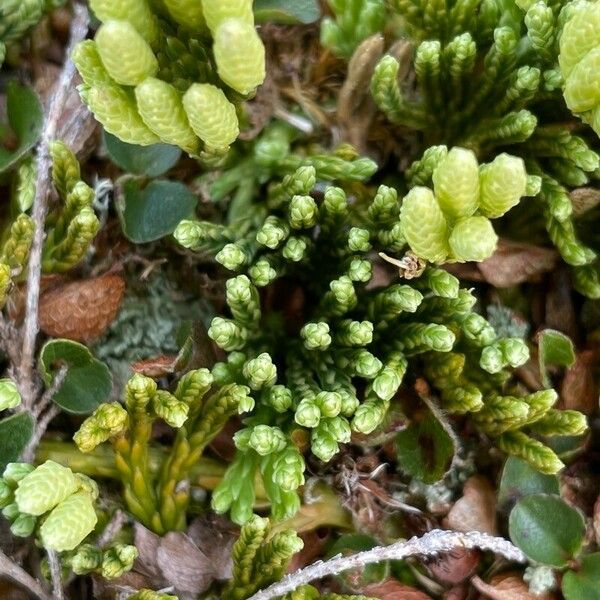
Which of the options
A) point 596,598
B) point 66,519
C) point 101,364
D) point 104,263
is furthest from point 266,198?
point 596,598

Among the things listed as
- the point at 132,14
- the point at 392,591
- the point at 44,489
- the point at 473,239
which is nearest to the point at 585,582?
the point at 392,591

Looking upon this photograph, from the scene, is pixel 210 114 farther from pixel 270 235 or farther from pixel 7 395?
pixel 7 395

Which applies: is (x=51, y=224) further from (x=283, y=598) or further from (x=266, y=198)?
(x=283, y=598)

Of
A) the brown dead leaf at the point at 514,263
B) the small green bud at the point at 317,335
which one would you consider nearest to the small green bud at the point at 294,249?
the small green bud at the point at 317,335

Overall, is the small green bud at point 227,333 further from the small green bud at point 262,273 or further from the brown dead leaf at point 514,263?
the brown dead leaf at point 514,263

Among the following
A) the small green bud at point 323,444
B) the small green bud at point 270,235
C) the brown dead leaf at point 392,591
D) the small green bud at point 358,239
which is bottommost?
the brown dead leaf at point 392,591

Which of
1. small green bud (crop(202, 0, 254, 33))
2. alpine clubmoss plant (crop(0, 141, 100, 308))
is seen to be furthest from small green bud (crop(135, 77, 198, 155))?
alpine clubmoss plant (crop(0, 141, 100, 308))
